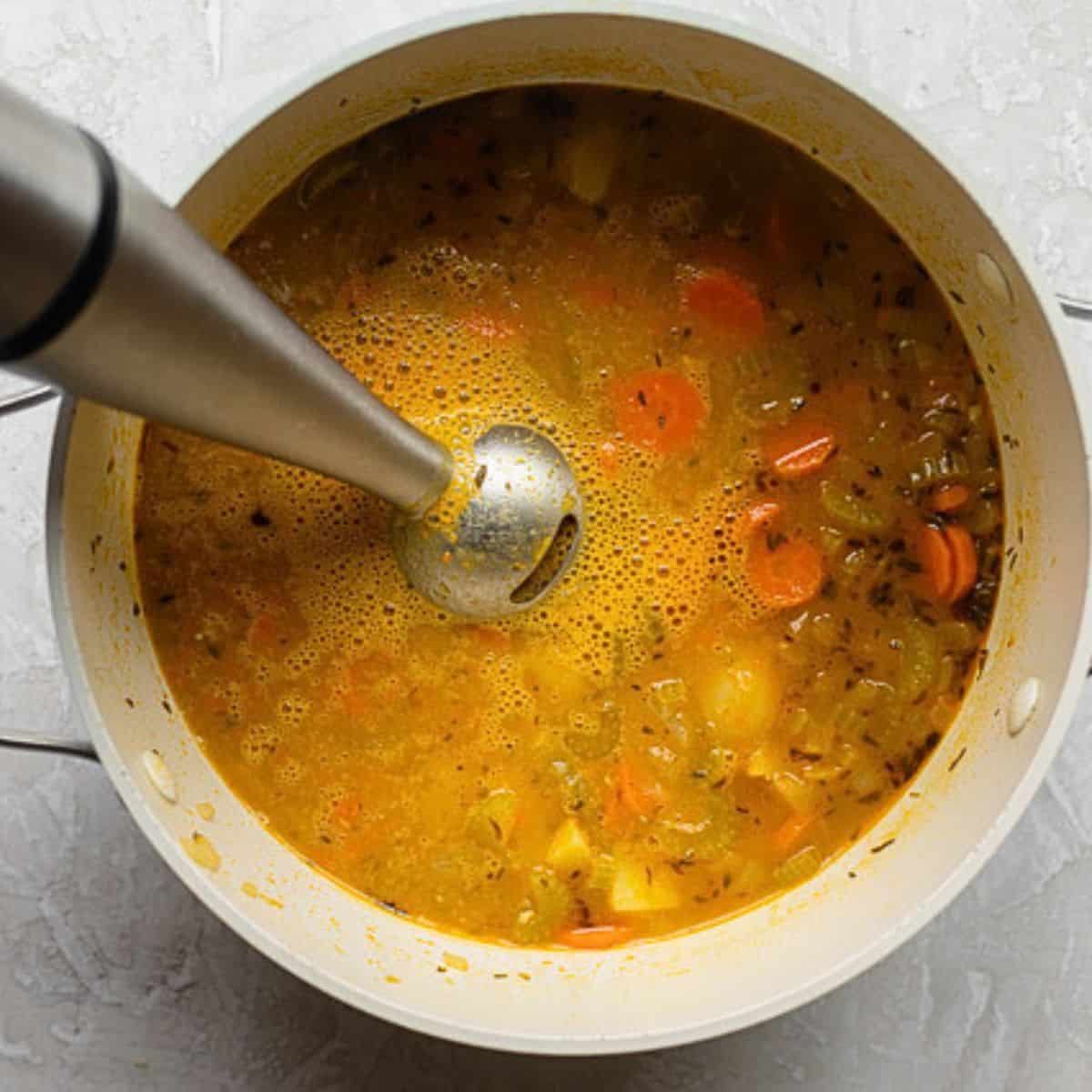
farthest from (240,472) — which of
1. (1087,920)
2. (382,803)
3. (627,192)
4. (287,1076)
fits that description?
(1087,920)

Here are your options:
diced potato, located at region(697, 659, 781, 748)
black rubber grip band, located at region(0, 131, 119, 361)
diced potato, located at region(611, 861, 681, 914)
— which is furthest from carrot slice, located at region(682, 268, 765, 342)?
black rubber grip band, located at region(0, 131, 119, 361)

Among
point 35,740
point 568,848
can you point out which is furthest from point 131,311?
point 568,848

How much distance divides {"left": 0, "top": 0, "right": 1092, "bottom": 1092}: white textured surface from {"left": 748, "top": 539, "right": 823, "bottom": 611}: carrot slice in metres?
0.41

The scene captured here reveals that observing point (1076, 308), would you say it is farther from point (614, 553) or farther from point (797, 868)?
point (797, 868)

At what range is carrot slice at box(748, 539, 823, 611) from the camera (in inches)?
72.3

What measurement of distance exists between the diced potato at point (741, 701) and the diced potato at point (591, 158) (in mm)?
610

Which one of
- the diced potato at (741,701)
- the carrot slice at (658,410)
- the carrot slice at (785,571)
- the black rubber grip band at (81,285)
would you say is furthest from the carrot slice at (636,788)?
the black rubber grip band at (81,285)

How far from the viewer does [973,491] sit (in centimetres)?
183

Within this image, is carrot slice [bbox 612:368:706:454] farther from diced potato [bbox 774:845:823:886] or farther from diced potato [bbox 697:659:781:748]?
diced potato [bbox 774:845:823:886]

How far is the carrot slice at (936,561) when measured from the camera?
1.83 meters

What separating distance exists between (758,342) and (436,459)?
0.45 m

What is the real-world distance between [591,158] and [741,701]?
2.25 ft

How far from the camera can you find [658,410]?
1825mm

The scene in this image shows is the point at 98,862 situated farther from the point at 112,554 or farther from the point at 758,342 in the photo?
the point at 758,342
